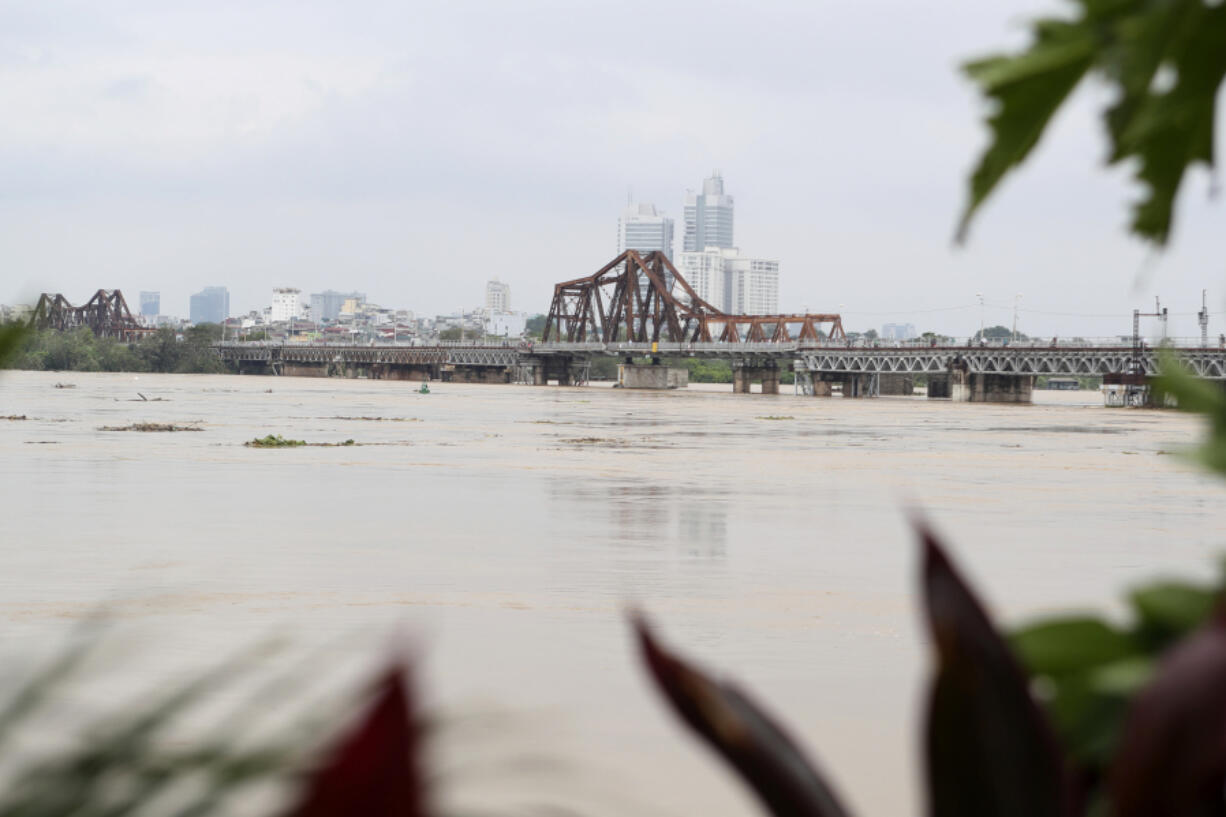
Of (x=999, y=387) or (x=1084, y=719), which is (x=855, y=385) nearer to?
(x=999, y=387)

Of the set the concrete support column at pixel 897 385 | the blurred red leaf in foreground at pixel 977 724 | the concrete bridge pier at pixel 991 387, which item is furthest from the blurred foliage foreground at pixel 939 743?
the concrete support column at pixel 897 385

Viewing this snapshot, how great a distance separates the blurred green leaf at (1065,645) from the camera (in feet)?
2.58

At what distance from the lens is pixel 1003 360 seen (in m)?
91.7

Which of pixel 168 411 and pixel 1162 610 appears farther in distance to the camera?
pixel 168 411

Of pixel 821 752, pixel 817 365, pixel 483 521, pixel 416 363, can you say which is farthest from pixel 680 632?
pixel 416 363

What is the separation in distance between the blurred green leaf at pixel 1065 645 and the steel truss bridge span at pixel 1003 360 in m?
73.2

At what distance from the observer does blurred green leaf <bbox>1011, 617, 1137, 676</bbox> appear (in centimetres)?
79

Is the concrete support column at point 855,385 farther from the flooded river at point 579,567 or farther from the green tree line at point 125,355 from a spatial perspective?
the flooded river at point 579,567

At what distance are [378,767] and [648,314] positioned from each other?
5768 inches

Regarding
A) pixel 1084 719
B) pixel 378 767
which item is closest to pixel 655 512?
pixel 1084 719

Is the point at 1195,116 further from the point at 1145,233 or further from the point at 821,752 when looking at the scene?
the point at 821,752

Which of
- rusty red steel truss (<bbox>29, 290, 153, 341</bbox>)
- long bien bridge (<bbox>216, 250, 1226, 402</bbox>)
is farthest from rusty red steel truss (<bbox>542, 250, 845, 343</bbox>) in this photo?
rusty red steel truss (<bbox>29, 290, 153, 341</bbox>)

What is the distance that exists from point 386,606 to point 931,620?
9751 mm

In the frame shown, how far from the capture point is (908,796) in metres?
5.88
